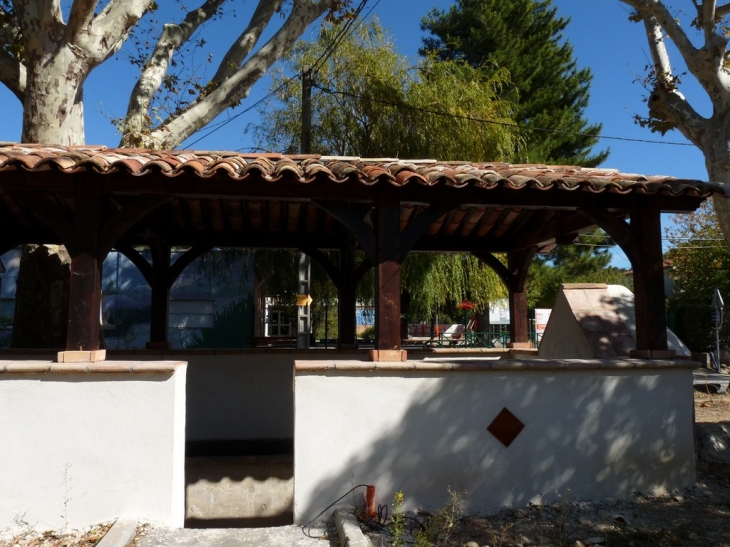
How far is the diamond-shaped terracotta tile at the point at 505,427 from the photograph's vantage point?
5.66 metres

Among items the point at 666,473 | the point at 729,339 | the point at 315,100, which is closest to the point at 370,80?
the point at 315,100

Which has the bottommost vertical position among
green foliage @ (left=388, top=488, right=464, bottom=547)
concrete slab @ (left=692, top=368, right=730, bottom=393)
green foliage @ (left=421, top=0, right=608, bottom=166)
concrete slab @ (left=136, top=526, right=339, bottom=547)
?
concrete slab @ (left=136, top=526, right=339, bottom=547)

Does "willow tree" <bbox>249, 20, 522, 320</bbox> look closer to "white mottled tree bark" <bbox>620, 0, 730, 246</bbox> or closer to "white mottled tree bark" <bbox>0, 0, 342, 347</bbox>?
"white mottled tree bark" <bbox>0, 0, 342, 347</bbox>

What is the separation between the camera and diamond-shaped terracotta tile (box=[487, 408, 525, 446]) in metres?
5.66

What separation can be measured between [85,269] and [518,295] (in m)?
5.91

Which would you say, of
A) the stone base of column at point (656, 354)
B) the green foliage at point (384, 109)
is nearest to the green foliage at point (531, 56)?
the green foliage at point (384, 109)

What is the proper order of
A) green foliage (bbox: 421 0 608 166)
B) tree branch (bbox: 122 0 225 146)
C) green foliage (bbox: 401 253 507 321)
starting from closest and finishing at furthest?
1. tree branch (bbox: 122 0 225 146)
2. green foliage (bbox: 401 253 507 321)
3. green foliage (bbox: 421 0 608 166)

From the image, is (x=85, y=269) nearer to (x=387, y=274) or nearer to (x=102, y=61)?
(x=387, y=274)

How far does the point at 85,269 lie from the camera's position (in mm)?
5383

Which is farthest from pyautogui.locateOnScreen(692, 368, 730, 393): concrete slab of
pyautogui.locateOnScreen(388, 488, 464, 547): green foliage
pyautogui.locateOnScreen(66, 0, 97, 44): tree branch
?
pyautogui.locateOnScreen(66, 0, 97, 44): tree branch

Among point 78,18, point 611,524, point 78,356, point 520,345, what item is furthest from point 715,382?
point 78,18

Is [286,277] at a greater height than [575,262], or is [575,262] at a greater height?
[575,262]

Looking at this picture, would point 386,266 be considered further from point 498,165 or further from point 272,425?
point 272,425

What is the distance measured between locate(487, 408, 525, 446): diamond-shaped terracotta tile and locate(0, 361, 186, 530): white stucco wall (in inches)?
106
